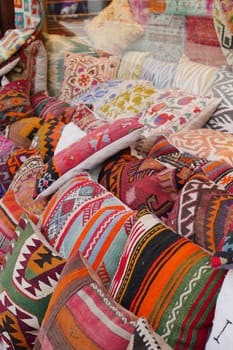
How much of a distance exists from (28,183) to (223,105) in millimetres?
764

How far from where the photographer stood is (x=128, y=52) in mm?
2633

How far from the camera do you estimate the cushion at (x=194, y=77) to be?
2.02 m

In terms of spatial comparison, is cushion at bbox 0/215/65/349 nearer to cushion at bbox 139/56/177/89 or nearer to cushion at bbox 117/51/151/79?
cushion at bbox 139/56/177/89

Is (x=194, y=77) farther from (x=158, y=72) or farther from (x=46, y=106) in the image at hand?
(x=46, y=106)

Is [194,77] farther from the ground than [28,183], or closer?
farther from the ground

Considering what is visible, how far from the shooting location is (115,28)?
2.66 meters

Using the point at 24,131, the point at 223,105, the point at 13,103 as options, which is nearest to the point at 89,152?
the point at 223,105

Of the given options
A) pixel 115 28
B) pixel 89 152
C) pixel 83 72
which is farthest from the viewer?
pixel 83 72

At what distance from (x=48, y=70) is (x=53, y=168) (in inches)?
68.6

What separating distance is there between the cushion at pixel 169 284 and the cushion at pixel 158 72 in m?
1.32

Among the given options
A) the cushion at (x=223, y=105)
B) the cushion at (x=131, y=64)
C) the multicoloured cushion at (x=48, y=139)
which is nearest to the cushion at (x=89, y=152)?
the multicoloured cushion at (x=48, y=139)

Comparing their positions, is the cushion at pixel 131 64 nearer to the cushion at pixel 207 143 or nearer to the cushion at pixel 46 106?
the cushion at pixel 46 106

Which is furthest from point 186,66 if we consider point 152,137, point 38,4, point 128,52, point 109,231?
point 38,4

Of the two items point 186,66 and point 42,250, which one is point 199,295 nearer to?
point 42,250
